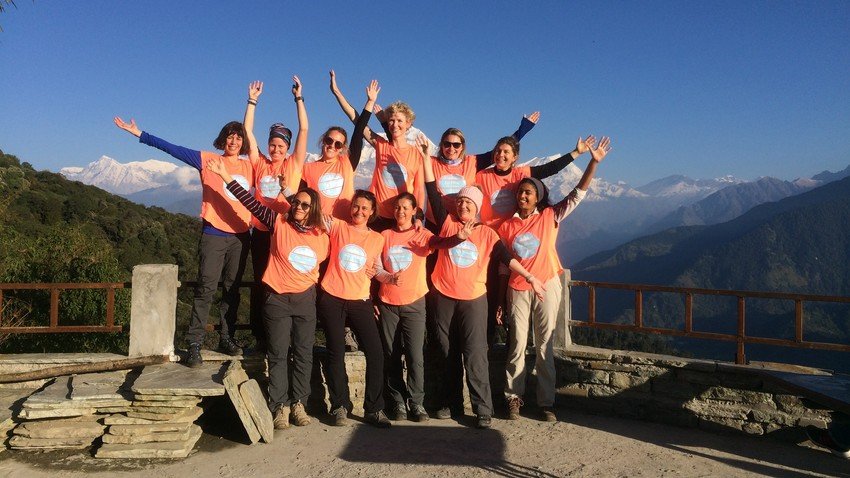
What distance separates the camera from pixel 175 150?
223 inches

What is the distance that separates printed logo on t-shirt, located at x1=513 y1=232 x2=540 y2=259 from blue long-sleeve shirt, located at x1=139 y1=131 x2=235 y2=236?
279 cm

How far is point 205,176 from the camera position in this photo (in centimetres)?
566

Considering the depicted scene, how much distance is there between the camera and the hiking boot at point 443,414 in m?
5.90

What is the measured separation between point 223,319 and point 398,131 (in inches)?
102

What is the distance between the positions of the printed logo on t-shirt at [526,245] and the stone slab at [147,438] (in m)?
3.46

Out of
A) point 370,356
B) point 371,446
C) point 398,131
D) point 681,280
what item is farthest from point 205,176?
point 681,280

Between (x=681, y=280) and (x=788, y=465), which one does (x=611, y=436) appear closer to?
(x=788, y=465)

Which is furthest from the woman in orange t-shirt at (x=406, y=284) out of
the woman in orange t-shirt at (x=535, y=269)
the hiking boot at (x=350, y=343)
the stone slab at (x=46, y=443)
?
the stone slab at (x=46, y=443)

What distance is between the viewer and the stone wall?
572 cm

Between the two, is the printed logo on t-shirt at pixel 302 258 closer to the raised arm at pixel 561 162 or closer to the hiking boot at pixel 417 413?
the hiking boot at pixel 417 413

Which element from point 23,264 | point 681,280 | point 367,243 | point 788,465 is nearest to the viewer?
point 788,465

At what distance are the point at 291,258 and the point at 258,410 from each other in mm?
1383

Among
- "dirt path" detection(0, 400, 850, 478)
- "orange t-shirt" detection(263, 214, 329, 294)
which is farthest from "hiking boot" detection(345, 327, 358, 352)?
"orange t-shirt" detection(263, 214, 329, 294)

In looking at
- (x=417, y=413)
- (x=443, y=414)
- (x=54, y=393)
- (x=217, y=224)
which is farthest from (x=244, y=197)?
(x=443, y=414)
